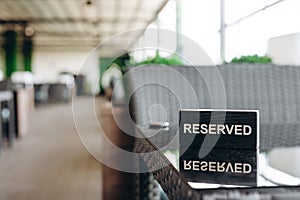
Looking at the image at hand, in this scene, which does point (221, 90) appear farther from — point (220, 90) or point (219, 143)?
point (219, 143)

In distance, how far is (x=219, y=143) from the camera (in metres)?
1.04

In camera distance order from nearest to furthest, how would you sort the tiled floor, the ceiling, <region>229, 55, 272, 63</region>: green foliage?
1. <region>229, 55, 272, 63</region>: green foliage
2. the tiled floor
3. the ceiling

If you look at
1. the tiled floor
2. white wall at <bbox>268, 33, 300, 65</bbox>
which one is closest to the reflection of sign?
white wall at <bbox>268, 33, 300, 65</bbox>

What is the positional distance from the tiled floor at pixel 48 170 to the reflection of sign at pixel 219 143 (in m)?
2.54

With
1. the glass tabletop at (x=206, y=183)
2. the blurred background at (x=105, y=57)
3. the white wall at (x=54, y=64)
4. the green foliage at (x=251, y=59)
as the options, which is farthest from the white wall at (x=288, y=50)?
the white wall at (x=54, y=64)

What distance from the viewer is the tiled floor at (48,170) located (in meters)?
3.57

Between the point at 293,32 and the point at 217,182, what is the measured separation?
2.82 meters

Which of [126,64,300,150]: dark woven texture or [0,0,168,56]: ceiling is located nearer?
[126,64,300,150]: dark woven texture

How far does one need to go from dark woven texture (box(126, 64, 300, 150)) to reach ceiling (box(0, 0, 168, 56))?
5.52 metres

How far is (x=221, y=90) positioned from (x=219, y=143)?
98 cm

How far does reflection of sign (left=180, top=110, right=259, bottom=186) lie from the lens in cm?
91

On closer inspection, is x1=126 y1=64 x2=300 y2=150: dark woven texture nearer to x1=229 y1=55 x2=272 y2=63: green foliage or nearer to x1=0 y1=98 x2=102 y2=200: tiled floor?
x1=229 y1=55 x2=272 y2=63: green foliage

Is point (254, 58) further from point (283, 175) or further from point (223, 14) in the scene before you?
point (223, 14)

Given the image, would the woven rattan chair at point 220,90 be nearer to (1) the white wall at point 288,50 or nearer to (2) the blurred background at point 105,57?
(2) the blurred background at point 105,57
